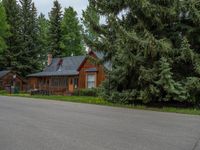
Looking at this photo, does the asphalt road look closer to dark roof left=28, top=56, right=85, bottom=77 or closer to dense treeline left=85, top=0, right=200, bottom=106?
dense treeline left=85, top=0, right=200, bottom=106

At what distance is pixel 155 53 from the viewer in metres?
20.7

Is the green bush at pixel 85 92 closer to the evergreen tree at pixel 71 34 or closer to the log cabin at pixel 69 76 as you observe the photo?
the log cabin at pixel 69 76

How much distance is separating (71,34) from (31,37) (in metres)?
7.34

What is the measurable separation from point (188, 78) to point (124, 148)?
566 inches

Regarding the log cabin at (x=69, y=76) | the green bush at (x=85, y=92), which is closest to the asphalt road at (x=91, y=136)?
the green bush at (x=85, y=92)

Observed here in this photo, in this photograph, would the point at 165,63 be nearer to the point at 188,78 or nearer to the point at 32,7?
the point at 188,78

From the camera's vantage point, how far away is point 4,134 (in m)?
9.17

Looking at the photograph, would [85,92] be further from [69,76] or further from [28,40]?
[28,40]

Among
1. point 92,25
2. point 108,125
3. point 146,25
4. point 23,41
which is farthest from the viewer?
point 23,41

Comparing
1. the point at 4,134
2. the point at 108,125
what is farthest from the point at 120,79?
the point at 4,134

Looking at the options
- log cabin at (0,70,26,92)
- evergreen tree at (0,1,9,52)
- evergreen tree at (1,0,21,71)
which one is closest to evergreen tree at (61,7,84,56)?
evergreen tree at (1,0,21,71)

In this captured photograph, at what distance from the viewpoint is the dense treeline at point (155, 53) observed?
67.4 feet

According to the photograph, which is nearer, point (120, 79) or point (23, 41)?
point (120, 79)

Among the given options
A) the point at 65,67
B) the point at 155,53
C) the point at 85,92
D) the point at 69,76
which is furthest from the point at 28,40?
the point at 155,53
